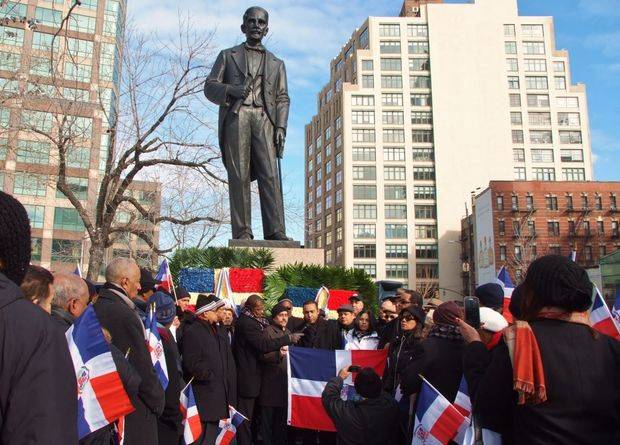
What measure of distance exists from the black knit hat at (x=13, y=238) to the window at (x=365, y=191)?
86398mm

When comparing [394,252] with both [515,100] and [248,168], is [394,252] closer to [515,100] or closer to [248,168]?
[515,100]

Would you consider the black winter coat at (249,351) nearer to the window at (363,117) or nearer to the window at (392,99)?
the window at (363,117)

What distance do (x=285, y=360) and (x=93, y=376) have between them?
394 cm

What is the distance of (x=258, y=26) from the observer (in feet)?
30.4

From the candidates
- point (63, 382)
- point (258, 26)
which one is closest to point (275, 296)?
point (258, 26)

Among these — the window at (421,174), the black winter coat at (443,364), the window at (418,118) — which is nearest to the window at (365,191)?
the window at (421,174)

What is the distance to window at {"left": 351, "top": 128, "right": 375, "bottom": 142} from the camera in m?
88.4

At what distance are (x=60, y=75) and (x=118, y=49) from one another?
2.36 metres

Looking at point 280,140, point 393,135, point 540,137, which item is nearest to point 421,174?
point 393,135

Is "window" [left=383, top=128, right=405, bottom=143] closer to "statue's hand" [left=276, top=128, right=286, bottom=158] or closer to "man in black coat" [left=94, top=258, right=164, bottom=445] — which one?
"statue's hand" [left=276, top=128, right=286, bottom=158]

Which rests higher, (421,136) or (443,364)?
(421,136)

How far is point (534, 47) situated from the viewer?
91562 millimetres

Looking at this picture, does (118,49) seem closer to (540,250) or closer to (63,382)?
(63,382)

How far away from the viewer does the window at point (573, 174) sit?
8644cm
